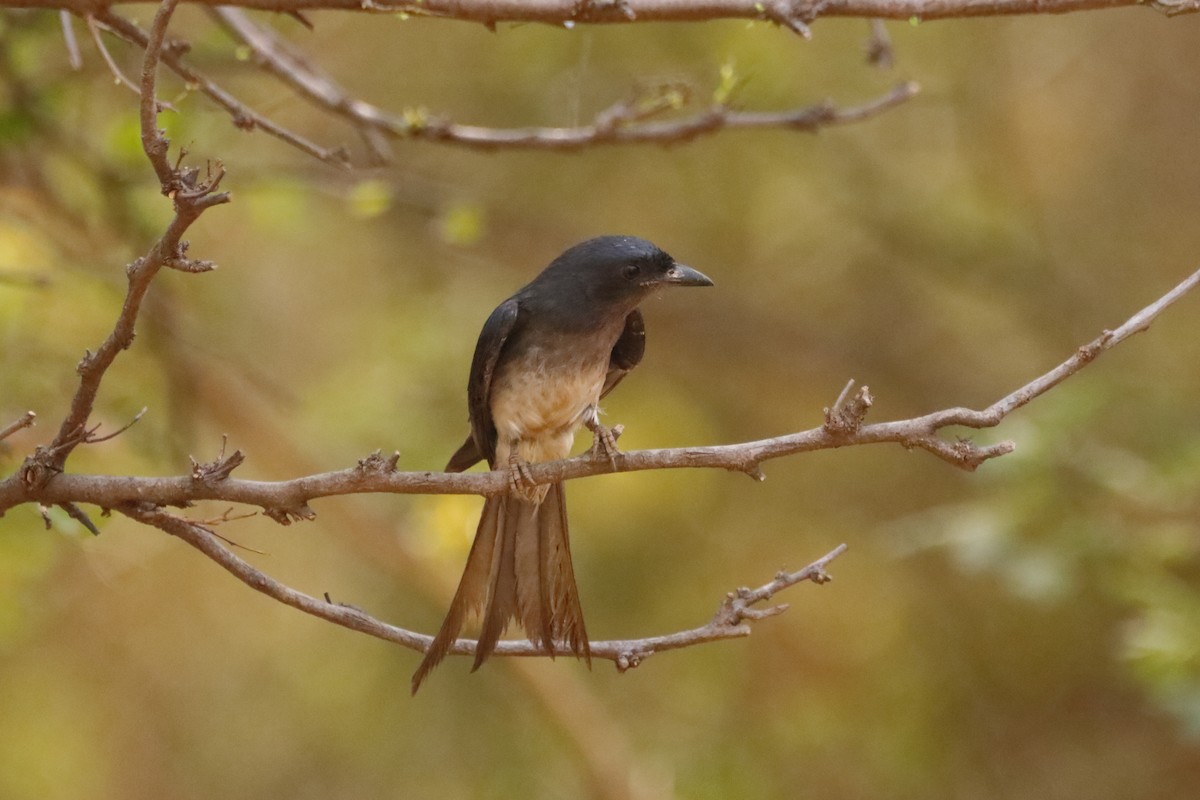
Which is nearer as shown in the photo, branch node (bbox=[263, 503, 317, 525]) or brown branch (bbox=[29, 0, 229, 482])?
brown branch (bbox=[29, 0, 229, 482])

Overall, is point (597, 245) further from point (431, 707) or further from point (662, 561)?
point (431, 707)

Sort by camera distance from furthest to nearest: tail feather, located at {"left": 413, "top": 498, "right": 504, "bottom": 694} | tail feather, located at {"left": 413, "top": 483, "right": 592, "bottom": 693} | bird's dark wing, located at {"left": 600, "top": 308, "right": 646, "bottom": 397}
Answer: bird's dark wing, located at {"left": 600, "top": 308, "right": 646, "bottom": 397}, tail feather, located at {"left": 413, "top": 483, "right": 592, "bottom": 693}, tail feather, located at {"left": 413, "top": 498, "right": 504, "bottom": 694}

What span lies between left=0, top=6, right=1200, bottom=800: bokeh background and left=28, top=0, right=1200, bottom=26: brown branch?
3190 millimetres

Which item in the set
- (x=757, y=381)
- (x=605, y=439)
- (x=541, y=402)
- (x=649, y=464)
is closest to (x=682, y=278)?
(x=541, y=402)

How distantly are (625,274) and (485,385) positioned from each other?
1.73 feet

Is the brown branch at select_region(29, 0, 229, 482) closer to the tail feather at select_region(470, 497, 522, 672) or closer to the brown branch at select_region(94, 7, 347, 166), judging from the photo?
the brown branch at select_region(94, 7, 347, 166)

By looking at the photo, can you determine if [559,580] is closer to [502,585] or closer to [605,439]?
[502,585]

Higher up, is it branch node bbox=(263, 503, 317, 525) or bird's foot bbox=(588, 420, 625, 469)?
branch node bbox=(263, 503, 317, 525)

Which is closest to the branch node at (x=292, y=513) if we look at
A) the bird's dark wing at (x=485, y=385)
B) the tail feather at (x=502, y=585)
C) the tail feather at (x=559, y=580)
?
the tail feather at (x=502, y=585)

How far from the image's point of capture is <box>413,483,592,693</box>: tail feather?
3.30 meters

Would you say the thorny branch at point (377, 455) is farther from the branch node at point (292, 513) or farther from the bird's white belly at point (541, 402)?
the bird's white belly at point (541, 402)

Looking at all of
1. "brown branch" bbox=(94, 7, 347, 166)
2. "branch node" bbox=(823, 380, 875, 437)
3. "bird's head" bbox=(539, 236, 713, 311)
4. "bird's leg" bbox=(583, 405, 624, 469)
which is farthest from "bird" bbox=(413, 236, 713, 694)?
"branch node" bbox=(823, 380, 875, 437)

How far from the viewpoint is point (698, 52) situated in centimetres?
680

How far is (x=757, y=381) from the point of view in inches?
301
